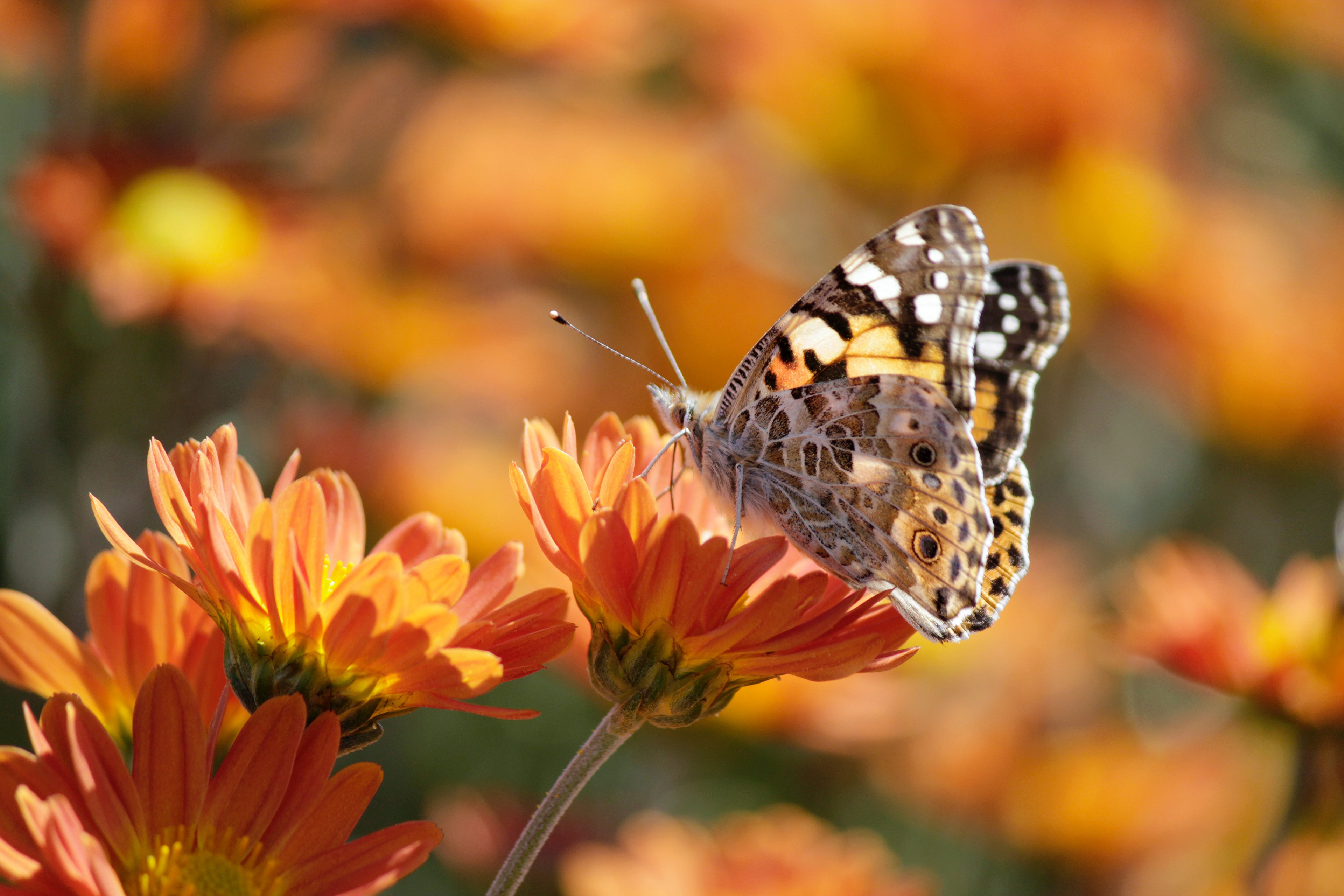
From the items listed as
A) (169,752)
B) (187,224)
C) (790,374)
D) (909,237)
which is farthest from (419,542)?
(187,224)

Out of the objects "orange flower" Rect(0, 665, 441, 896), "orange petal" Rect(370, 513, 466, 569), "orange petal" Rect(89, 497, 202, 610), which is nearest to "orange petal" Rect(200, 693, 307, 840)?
"orange flower" Rect(0, 665, 441, 896)

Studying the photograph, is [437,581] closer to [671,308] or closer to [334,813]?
[334,813]

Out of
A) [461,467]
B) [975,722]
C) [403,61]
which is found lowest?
[975,722]

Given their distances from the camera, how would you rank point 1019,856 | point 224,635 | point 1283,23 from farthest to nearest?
1. point 1283,23
2. point 1019,856
3. point 224,635

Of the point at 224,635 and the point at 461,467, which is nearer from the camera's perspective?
the point at 224,635

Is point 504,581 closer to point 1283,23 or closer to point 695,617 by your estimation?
point 695,617

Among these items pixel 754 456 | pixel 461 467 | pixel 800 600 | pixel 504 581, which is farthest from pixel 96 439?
pixel 800 600
